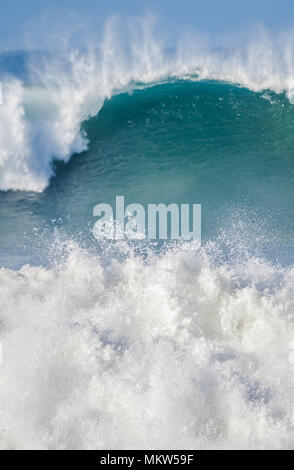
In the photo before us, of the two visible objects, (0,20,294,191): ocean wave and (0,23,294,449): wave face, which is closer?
(0,23,294,449): wave face

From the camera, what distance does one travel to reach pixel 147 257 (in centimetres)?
574

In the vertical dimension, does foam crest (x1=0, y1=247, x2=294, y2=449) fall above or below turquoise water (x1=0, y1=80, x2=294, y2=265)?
below

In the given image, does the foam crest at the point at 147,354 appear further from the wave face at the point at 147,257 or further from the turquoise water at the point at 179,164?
the turquoise water at the point at 179,164

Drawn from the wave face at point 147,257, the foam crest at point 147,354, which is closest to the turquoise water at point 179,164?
the wave face at point 147,257

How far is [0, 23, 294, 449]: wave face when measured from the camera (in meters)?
3.49

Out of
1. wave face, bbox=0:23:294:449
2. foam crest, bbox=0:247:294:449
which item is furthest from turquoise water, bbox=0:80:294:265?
foam crest, bbox=0:247:294:449

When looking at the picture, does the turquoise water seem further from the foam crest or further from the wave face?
the foam crest

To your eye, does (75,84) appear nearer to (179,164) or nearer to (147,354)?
(179,164)

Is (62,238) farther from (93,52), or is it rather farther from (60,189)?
(93,52)

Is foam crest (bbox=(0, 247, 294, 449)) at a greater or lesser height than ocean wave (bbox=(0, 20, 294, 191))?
lesser

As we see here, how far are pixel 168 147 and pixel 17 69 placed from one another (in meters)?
2.95

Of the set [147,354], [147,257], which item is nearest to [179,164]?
[147,257]

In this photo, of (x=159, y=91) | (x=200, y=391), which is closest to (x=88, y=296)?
(x=200, y=391)

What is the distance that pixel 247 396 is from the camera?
3.53 meters
